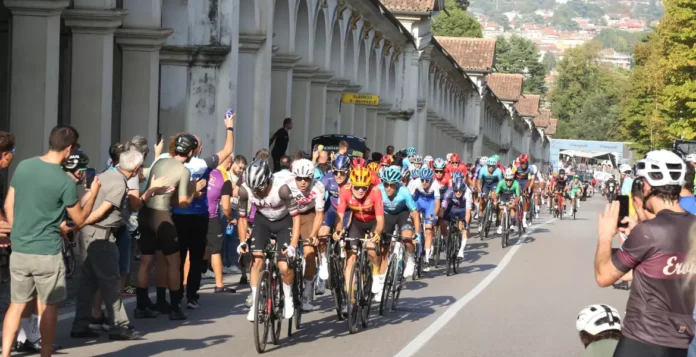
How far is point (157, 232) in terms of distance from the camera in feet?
42.8

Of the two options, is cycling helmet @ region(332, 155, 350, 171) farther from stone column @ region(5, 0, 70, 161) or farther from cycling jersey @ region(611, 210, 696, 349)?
cycling jersey @ region(611, 210, 696, 349)

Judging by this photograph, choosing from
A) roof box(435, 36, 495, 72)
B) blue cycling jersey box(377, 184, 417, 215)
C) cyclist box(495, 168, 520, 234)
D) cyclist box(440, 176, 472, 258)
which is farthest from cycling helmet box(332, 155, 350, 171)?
roof box(435, 36, 495, 72)

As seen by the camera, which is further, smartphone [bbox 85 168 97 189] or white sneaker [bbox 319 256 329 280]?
white sneaker [bbox 319 256 329 280]

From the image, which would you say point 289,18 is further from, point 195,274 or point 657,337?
point 657,337

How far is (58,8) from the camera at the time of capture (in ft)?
61.9

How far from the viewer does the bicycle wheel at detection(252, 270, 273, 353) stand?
1109 cm

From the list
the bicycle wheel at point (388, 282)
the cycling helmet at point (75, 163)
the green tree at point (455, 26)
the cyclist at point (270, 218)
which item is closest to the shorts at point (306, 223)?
the cyclist at point (270, 218)

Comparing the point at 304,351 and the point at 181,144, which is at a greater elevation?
the point at 181,144

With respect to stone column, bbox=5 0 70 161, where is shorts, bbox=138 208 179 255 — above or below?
below

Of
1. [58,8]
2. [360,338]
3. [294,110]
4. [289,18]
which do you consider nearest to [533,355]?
[360,338]

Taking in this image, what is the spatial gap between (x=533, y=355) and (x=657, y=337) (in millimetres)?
5451

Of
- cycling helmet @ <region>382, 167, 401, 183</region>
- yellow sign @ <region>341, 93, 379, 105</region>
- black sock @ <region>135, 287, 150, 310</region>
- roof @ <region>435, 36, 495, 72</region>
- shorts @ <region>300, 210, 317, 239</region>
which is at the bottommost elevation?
black sock @ <region>135, 287, 150, 310</region>

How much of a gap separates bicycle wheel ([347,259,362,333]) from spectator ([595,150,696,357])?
6280 millimetres

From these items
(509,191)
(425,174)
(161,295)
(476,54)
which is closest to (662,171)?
(161,295)
